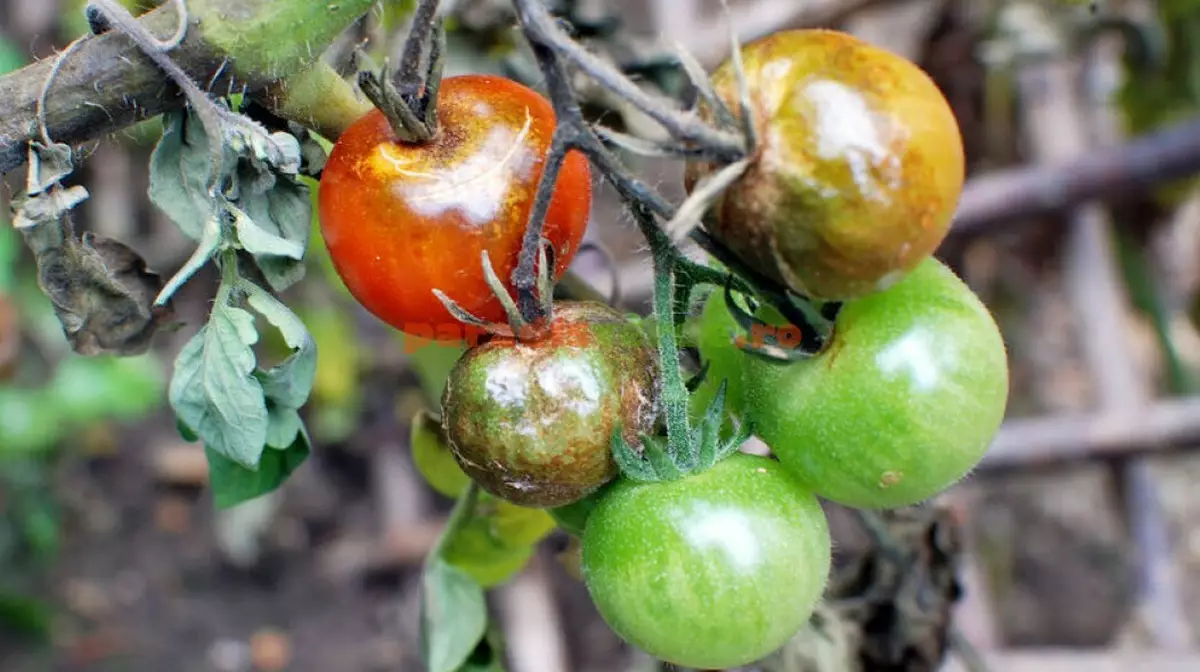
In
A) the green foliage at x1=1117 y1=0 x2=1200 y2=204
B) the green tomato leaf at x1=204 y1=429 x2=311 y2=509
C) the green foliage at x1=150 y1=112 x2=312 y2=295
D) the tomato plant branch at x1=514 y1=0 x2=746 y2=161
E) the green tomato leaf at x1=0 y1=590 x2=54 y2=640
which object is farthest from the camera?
the green tomato leaf at x1=0 y1=590 x2=54 y2=640

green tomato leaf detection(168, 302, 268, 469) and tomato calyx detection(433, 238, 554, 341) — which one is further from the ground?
tomato calyx detection(433, 238, 554, 341)

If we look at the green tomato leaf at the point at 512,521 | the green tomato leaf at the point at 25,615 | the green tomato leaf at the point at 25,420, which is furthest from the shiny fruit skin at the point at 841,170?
the green tomato leaf at the point at 25,615

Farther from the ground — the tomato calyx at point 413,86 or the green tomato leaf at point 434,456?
the tomato calyx at point 413,86

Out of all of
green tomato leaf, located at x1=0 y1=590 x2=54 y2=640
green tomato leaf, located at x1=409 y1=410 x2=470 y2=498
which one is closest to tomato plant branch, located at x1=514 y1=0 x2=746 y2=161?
green tomato leaf, located at x1=409 y1=410 x2=470 y2=498

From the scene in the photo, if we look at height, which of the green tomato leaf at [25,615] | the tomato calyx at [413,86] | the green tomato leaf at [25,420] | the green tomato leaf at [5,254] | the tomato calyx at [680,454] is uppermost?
the tomato calyx at [413,86]

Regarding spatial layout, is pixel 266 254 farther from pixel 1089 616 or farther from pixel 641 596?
pixel 1089 616

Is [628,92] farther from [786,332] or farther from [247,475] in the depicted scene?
[247,475]

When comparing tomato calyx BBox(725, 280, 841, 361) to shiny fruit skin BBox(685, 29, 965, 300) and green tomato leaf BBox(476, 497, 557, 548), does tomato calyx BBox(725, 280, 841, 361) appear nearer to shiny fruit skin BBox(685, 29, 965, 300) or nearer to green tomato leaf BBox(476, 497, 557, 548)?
shiny fruit skin BBox(685, 29, 965, 300)

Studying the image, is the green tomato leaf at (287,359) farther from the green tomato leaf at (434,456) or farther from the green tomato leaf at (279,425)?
the green tomato leaf at (434,456)
